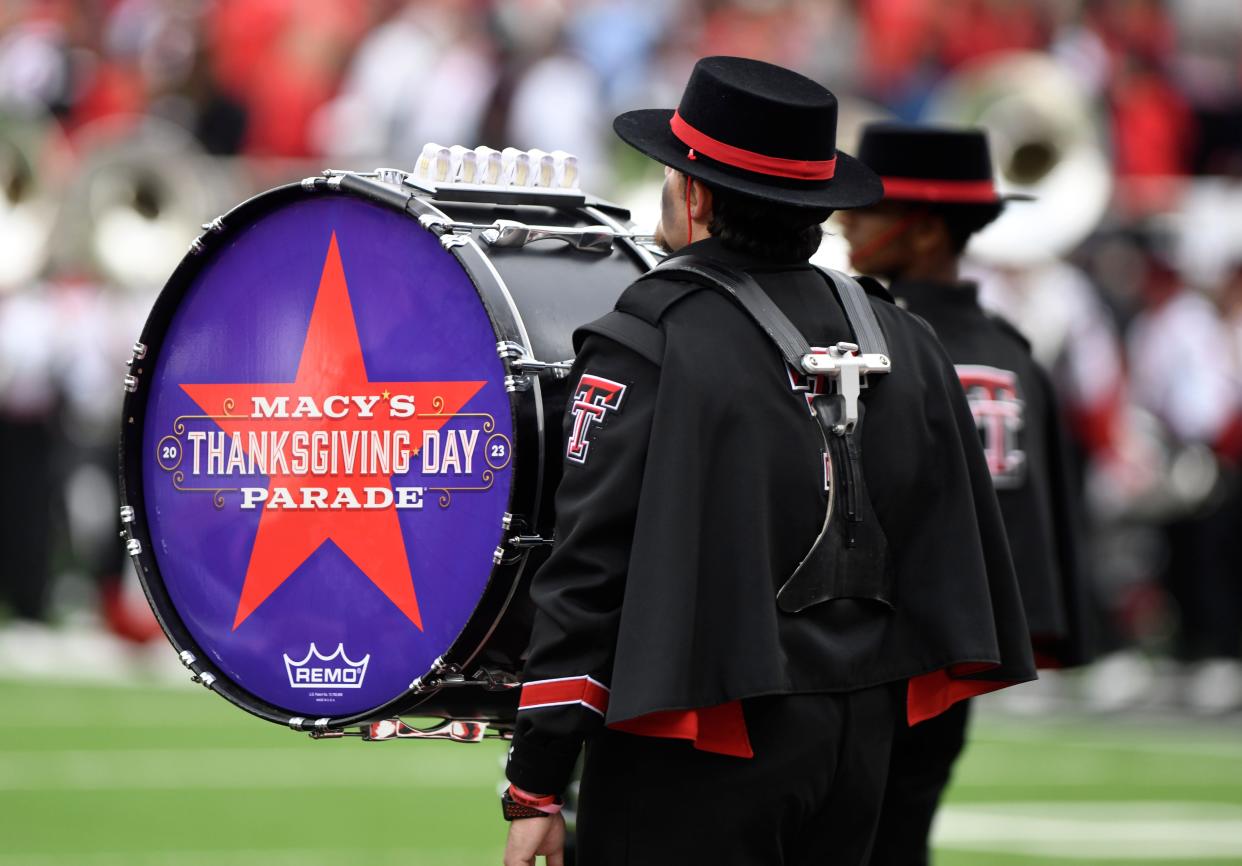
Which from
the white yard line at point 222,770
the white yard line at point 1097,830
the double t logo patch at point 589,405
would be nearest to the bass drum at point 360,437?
the double t logo patch at point 589,405

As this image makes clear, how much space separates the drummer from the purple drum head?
317mm

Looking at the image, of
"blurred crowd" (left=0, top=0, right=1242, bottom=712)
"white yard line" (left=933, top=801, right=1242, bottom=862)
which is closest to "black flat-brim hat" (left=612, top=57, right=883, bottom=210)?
"white yard line" (left=933, top=801, right=1242, bottom=862)

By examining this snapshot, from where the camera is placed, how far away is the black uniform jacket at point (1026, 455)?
Answer: 5.05 meters

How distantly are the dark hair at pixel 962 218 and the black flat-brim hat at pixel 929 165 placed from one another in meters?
0.02

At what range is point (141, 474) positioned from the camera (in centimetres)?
409

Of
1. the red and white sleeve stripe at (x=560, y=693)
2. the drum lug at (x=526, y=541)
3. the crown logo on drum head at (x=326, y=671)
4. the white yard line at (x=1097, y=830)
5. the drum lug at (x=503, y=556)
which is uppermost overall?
the drum lug at (x=526, y=541)

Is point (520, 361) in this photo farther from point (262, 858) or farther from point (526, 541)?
point (262, 858)

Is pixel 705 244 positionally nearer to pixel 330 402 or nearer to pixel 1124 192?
pixel 330 402

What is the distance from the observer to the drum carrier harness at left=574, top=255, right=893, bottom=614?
3.47 meters

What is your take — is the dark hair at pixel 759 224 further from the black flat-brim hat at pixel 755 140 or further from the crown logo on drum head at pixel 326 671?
the crown logo on drum head at pixel 326 671

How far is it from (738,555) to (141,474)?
120 cm

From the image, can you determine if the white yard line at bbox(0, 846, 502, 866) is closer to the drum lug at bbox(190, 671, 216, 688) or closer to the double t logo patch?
the drum lug at bbox(190, 671, 216, 688)

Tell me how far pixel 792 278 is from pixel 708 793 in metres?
0.79

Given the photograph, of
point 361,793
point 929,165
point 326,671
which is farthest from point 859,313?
point 361,793
